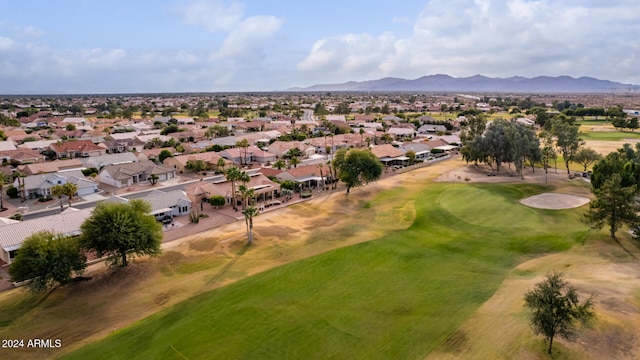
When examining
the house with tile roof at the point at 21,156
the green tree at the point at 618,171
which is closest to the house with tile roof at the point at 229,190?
the green tree at the point at 618,171

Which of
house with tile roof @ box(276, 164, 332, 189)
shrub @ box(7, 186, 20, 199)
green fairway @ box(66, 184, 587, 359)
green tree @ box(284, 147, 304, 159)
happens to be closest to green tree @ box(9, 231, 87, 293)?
green fairway @ box(66, 184, 587, 359)

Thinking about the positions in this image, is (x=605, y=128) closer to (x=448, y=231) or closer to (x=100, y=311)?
(x=448, y=231)

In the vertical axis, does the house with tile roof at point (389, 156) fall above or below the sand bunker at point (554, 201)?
above

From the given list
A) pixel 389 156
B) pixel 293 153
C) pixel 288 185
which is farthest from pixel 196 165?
pixel 389 156

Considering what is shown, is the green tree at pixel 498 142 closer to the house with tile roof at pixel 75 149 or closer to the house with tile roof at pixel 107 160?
the house with tile roof at pixel 107 160

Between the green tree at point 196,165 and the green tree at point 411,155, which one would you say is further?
the green tree at point 411,155

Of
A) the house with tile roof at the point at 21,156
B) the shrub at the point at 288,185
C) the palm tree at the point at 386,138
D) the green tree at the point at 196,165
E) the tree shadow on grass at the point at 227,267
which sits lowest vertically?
the tree shadow on grass at the point at 227,267

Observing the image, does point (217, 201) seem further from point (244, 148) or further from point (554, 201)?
point (554, 201)
